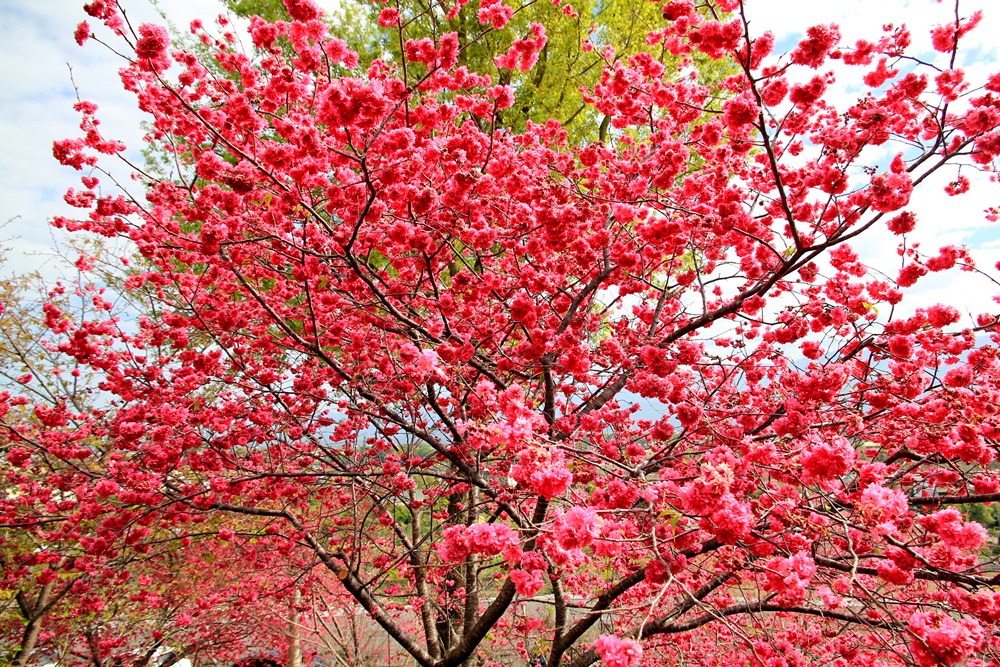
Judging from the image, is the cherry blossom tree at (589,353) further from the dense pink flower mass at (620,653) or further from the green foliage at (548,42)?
the green foliage at (548,42)

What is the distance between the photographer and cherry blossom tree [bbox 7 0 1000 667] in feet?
7.97

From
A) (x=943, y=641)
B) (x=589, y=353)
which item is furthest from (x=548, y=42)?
(x=943, y=641)

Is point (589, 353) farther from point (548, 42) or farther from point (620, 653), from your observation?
point (548, 42)

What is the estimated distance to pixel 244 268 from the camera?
16.1 feet

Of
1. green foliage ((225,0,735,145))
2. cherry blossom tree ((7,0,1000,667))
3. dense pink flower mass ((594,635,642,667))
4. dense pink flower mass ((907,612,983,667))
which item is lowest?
dense pink flower mass ((907,612,983,667))

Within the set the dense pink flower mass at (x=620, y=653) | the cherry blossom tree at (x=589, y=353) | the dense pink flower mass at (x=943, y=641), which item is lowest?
the dense pink flower mass at (x=943, y=641)

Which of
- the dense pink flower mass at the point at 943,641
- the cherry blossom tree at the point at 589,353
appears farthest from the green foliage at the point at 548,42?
the dense pink flower mass at the point at 943,641

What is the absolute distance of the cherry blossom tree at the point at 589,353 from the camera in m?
2.43

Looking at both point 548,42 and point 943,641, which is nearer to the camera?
point 943,641

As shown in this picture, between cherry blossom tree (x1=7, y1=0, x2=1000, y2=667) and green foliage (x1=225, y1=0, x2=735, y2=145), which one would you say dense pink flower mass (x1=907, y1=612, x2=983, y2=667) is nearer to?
cherry blossom tree (x1=7, y1=0, x2=1000, y2=667)

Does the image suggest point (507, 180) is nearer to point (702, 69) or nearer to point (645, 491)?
point (645, 491)

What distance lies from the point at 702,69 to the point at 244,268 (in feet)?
26.8

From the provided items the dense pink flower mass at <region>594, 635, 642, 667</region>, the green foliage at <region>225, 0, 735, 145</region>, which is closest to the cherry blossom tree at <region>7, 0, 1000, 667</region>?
the dense pink flower mass at <region>594, 635, 642, 667</region>

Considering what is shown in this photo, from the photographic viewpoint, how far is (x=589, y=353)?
387cm
